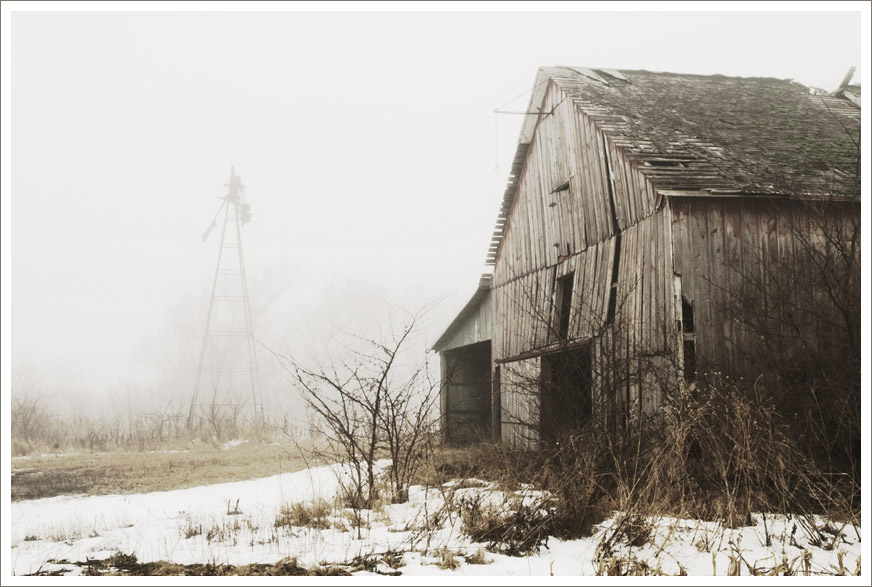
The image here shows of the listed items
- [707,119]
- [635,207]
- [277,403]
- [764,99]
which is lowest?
[277,403]

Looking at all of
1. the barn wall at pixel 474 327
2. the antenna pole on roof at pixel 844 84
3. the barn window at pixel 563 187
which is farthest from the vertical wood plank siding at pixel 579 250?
the antenna pole on roof at pixel 844 84

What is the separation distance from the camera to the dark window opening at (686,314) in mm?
9492

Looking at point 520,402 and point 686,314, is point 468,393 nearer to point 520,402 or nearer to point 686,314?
point 520,402

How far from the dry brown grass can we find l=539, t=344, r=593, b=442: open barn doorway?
5930mm

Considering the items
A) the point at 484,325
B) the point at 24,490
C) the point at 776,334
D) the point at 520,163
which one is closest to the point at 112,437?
the point at 24,490

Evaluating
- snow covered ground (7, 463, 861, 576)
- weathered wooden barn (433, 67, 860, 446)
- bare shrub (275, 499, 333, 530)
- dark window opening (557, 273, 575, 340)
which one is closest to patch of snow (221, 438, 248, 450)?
weathered wooden barn (433, 67, 860, 446)

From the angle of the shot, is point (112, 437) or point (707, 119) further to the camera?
point (112, 437)

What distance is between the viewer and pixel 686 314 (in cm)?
954

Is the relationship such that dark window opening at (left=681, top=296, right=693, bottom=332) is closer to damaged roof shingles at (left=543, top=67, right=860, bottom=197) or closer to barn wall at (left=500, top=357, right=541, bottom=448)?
damaged roof shingles at (left=543, top=67, right=860, bottom=197)

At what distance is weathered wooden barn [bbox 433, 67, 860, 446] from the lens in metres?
9.63

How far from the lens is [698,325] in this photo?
31.2ft

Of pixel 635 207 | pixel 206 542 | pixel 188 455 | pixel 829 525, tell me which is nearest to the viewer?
pixel 829 525

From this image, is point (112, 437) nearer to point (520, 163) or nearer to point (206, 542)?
point (520, 163)

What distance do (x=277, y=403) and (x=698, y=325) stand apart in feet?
155
